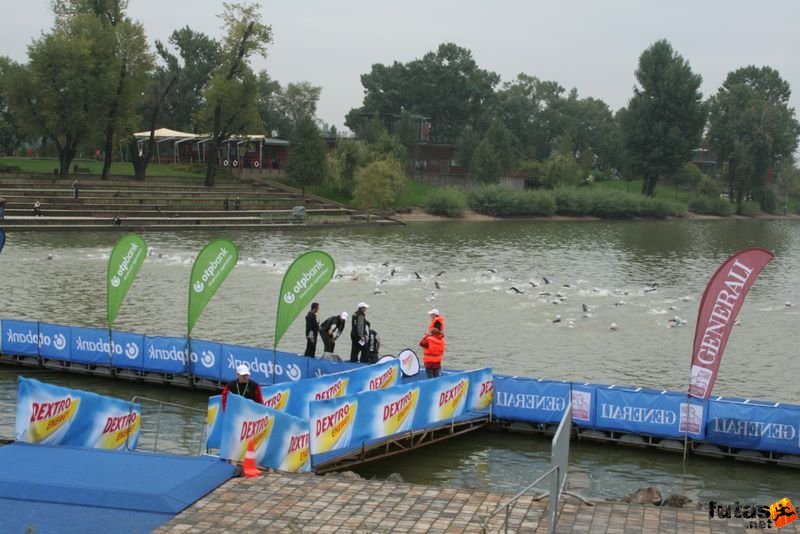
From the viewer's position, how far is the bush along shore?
328ft

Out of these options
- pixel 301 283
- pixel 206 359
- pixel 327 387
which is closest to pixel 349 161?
pixel 206 359

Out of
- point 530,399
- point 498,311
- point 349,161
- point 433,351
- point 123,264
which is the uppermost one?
point 349,161

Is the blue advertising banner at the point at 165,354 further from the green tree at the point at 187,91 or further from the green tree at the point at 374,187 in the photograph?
the green tree at the point at 187,91

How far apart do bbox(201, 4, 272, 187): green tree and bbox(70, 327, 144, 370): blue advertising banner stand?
66892 millimetres

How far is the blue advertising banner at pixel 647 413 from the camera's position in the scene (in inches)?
781

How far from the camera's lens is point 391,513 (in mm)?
13922

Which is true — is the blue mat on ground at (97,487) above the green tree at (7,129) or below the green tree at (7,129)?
below

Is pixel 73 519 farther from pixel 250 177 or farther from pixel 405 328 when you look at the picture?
pixel 250 177

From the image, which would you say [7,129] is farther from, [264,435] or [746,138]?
[264,435]

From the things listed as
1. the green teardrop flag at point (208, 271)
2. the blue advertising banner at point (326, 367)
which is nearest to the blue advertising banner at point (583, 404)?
the blue advertising banner at point (326, 367)

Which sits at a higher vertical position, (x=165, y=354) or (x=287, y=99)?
(x=287, y=99)

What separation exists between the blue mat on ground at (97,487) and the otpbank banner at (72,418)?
113cm

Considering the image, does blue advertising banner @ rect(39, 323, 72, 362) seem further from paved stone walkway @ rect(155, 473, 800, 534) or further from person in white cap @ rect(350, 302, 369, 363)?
paved stone walkway @ rect(155, 473, 800, 534)

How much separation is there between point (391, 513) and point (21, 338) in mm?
17225
